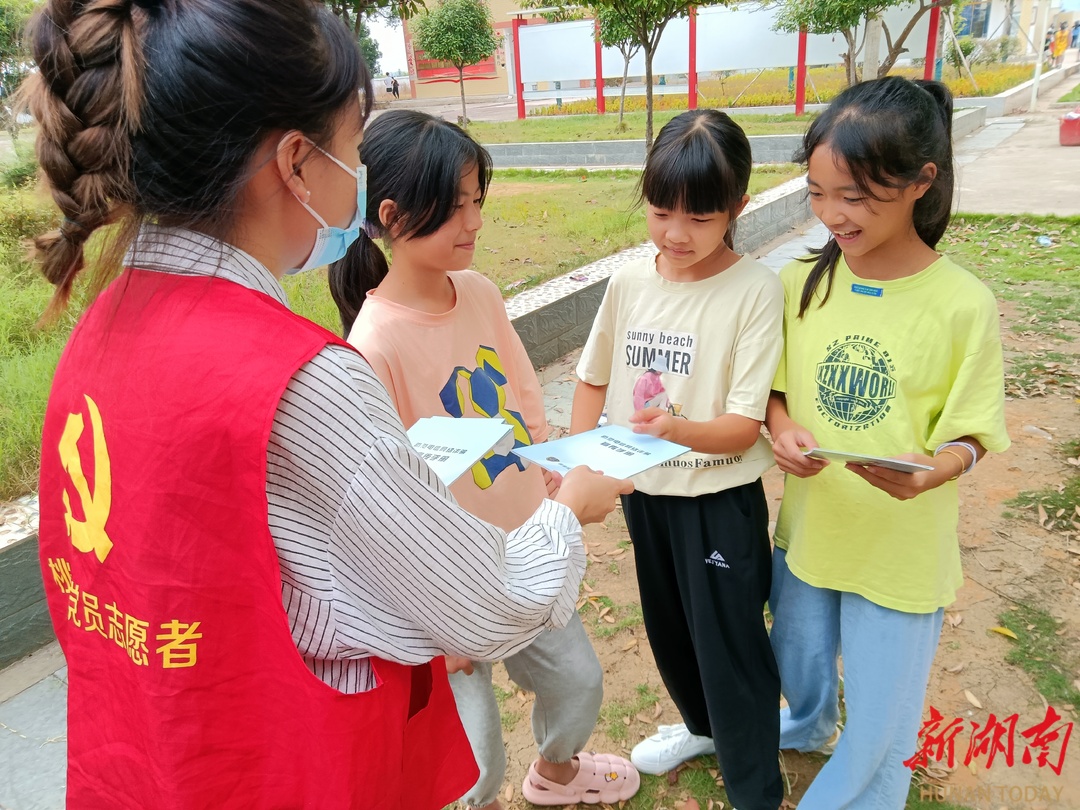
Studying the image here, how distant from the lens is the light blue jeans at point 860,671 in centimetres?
162

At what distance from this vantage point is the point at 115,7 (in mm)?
823

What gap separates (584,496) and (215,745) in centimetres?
60

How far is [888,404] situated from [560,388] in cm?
335

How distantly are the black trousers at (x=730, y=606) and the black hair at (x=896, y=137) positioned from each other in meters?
0.71

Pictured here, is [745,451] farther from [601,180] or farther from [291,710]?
[601,180]

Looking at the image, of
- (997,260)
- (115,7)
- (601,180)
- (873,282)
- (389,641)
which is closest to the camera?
(115,7)

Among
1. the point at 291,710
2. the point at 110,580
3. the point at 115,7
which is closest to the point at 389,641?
the point at 291,710

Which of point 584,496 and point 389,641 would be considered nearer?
point 389,641

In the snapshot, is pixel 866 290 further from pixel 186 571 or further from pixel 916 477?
pixel 186 571

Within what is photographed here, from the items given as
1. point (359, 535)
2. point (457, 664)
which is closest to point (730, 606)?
point (457, 664)

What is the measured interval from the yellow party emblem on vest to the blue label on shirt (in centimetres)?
141

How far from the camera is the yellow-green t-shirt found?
149cm

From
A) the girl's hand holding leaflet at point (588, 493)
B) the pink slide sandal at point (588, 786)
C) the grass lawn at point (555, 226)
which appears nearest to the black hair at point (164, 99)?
the girl's hand holding leaflet at point (588, 493)

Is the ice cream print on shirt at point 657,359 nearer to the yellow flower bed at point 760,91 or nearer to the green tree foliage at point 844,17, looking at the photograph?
the green tree foliage at point 844,17
